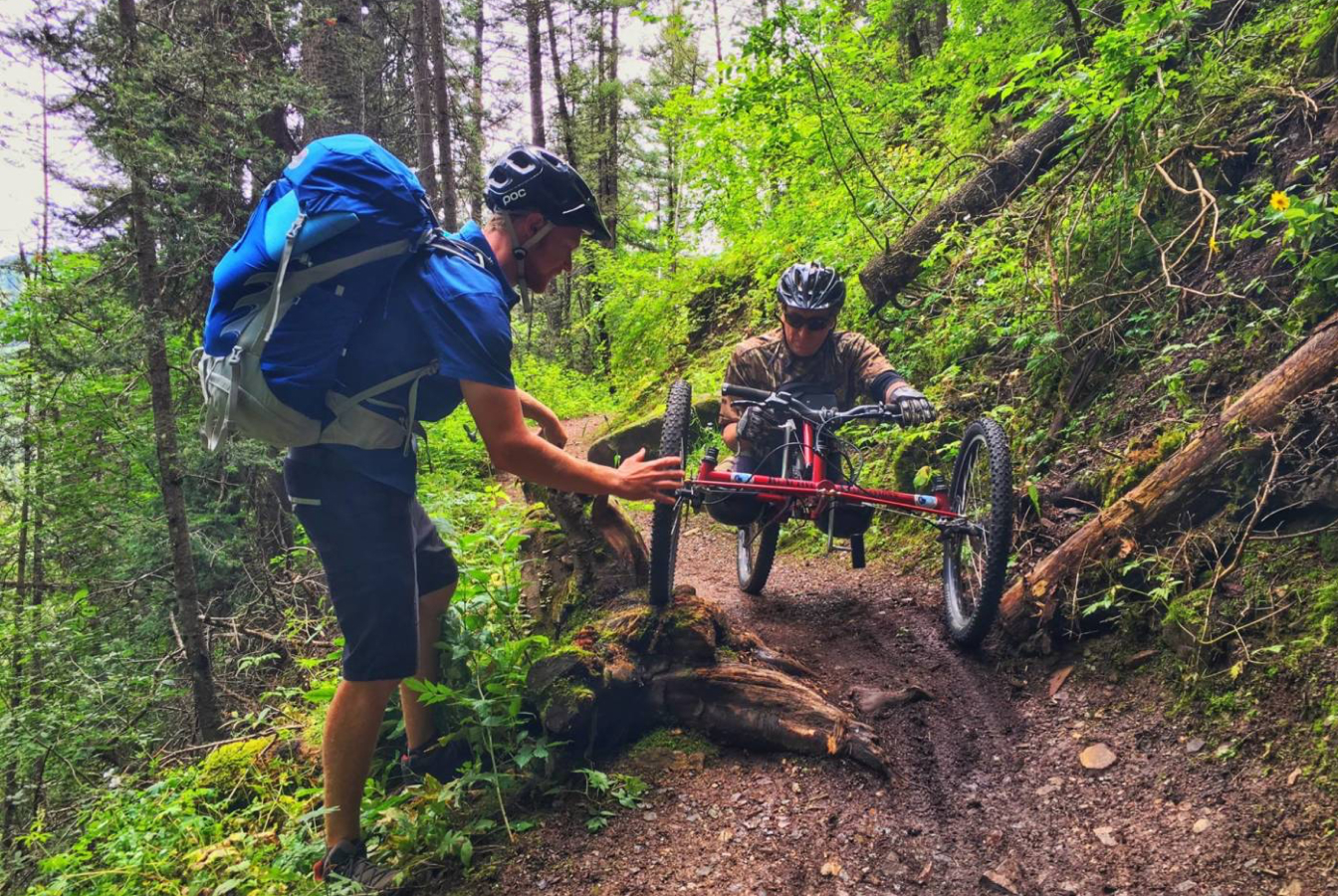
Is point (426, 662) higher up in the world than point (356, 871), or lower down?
higher up

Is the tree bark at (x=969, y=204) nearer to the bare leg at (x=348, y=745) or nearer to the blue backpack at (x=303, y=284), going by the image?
the blue backpack at (x=303, y=284)

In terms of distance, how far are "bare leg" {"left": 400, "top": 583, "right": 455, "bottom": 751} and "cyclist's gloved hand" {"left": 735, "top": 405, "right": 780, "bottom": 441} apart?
95.4 inches

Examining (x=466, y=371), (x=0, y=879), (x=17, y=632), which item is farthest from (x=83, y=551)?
(x=466, y=371)

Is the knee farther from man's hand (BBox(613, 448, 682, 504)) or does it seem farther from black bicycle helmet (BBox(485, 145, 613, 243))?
black bicycle helmet (BBox(485, 145, 613, 243))

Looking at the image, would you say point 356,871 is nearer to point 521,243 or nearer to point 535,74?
point 521,243

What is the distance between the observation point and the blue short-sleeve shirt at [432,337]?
7.48ft

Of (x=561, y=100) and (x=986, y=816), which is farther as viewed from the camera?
(x=561, y=100)

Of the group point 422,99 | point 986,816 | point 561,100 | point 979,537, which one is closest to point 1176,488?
point 979,537

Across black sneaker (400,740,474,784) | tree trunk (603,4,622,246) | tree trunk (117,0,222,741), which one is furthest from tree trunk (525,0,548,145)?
black sneaker (400,740,474,784)

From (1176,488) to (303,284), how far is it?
4020 millimetres

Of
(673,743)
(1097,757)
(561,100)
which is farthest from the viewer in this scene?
(561,100)

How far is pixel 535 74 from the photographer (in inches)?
690

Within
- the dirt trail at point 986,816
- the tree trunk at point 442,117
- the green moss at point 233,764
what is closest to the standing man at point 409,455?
the dirt trail at point 986,816

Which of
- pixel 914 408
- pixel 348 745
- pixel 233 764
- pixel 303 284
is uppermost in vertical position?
pixel 303 284
